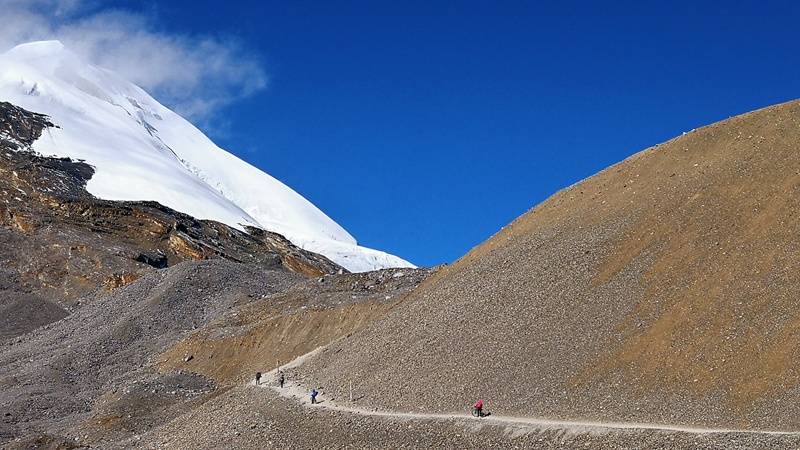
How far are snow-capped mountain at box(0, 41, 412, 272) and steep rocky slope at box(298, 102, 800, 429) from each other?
273 feet

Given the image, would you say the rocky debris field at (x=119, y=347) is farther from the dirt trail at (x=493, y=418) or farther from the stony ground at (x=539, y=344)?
the dirt trail at (x=493, y=418)

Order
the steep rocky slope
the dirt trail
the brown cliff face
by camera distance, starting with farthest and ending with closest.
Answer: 1. the brown cliff face
2. the steep rocky slope
3. the dirt trail

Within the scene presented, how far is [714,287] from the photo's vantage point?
29.8m

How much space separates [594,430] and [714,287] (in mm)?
7459

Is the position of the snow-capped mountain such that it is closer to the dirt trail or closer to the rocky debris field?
the rocky debris field

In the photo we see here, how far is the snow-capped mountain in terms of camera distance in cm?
12838

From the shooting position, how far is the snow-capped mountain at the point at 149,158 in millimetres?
128375

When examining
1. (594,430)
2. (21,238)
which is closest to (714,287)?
(594,430)

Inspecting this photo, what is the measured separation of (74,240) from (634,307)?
69.8 meters

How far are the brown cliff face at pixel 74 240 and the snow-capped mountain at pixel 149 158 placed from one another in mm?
8702

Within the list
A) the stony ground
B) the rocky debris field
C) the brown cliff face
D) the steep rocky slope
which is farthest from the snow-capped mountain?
the steep rocky slope

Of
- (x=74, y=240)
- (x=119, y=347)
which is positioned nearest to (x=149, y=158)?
(x=74, y=240)

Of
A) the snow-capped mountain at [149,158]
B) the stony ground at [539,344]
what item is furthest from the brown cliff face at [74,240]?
the stony ground at [539,344]

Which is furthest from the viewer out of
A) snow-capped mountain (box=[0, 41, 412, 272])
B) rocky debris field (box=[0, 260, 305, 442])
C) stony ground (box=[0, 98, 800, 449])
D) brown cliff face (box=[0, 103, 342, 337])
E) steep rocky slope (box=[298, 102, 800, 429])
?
snow-capped mountain (box=[0, 41, 412, 272])
